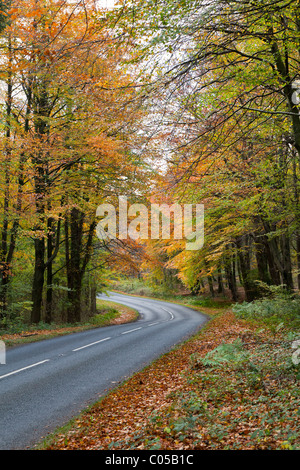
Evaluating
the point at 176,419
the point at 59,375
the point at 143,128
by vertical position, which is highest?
the point at 143,128

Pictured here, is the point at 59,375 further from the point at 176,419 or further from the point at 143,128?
the point at 143,128

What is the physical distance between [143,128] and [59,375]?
628cm

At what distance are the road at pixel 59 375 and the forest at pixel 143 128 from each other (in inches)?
189

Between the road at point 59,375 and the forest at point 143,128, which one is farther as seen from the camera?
the road at point 59,375

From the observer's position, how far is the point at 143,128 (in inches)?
246

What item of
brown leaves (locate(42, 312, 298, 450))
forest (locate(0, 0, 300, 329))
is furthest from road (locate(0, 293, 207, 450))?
forest (locate(0, 0, 300, 329))

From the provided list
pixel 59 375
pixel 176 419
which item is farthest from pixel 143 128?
pixel 59 375

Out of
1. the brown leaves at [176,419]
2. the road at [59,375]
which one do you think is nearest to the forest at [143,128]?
the brown leaves at [176,419]

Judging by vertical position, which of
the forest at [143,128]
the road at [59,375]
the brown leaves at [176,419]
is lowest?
the road at [59,375]

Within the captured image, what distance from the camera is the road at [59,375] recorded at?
5.39 meters

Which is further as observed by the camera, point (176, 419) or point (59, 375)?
point (59, 375)

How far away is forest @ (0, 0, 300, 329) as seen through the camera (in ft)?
15.9

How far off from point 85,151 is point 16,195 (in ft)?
11.9

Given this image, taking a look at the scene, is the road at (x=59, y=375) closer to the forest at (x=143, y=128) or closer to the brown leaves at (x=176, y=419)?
the brown leaves at (x=176, y=419)
